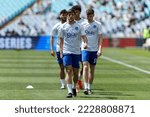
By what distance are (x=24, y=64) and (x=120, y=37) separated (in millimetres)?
26359

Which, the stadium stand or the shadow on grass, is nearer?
the shadow on grass

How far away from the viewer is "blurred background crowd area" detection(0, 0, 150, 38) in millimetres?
54844

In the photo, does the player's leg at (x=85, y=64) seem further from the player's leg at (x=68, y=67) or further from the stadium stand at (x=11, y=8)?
the stadium stand at (x=11, y=8)

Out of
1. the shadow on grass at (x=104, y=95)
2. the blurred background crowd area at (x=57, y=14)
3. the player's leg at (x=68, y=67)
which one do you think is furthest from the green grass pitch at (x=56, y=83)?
the blurred background crowd area at (x=57, y=14)

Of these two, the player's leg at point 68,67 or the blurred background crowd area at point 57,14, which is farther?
the blurred background crowd area at point 57,14

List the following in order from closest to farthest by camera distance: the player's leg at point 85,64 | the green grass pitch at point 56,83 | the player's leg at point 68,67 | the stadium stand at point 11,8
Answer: the player's leg at point 68,67 → the green grass pitch at point 56,83 → the player's leg at point 85,64 → the stadium stand at point 11,8

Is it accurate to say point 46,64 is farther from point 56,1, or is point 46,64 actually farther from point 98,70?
point 56,1

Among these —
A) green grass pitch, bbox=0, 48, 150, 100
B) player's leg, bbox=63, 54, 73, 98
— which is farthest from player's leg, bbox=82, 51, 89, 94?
player's leg, bbox=63, 54, 73, 98

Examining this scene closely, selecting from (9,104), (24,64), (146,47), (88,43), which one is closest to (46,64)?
(24,64)

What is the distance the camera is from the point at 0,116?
38.5ft

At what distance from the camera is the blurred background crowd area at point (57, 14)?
54.8 m

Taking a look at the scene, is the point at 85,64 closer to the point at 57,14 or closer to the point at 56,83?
the point at 56,83

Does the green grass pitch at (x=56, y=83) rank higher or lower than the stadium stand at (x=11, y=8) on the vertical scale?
lower

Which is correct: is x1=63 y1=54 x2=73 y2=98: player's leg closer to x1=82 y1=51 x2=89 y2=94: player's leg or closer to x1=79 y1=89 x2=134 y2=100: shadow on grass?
x1=79 y1=89 x2=134 y2=100: shadow on grass
